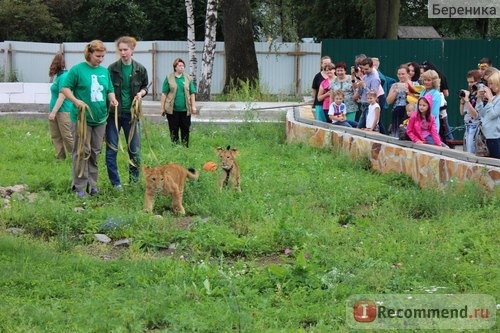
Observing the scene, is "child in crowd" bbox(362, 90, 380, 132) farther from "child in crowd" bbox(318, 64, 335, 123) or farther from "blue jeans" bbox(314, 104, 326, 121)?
"blue jeans" bbox(314, 104, 326, 121)

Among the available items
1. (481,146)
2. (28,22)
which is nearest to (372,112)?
(481,146)

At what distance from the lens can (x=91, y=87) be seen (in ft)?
30.7

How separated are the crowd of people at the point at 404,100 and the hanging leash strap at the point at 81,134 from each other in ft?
15.1

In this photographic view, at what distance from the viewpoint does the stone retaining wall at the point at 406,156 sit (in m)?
9.17

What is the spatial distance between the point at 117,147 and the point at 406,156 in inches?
155

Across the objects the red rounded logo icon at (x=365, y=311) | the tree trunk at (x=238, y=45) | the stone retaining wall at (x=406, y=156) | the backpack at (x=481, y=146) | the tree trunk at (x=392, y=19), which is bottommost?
the red rounded logo icon at (x=365, y=311)

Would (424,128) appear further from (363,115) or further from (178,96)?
(178,96)

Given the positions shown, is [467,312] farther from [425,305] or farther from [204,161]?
[204,161]

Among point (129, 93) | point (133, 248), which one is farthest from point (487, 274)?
point (129, 93)

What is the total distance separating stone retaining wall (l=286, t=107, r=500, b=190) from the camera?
9.17 meters

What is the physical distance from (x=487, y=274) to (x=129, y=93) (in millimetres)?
5523

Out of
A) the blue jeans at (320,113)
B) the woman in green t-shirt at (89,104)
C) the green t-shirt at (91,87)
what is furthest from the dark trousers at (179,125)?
the green t-shirt at (91,87)

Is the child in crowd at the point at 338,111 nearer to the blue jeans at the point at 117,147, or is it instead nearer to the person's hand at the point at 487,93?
A: the person's hand at the point at 487,93

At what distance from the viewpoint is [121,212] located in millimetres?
8445
